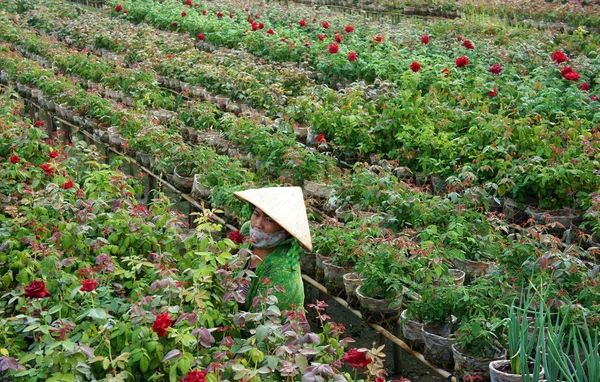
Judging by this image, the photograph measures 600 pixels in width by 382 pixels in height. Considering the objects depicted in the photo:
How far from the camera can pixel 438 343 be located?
3764 millimetres

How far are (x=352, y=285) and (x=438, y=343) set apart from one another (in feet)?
2.35

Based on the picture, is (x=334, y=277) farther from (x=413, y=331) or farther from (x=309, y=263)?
(x=413, y=331)

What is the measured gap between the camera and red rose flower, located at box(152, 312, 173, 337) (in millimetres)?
2656

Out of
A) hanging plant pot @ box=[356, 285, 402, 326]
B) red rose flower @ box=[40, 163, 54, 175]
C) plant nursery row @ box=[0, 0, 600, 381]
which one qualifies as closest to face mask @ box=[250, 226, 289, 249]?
plant nursery row @ box=[0, 0, 600, 381]

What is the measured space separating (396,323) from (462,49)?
5.43m

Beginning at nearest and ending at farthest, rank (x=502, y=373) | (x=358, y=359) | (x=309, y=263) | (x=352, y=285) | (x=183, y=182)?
(x=358, y=359) → (x=502, y=373) → (x=352, y=285) → (x=309, y=263) → (x=183, y=182)

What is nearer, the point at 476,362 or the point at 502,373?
the point at 502,373

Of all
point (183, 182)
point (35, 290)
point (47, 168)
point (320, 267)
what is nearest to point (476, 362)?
point (320, 267)

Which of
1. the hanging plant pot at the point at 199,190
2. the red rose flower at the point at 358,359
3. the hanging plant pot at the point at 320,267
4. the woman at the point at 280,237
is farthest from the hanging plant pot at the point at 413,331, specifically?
the hanging plant pot at the point at 199,190

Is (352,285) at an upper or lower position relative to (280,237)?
lower

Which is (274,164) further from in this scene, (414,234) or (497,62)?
(497,62)

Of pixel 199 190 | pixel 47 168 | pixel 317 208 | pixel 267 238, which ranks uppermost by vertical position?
pixel 47 168

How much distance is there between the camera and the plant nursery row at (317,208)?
9.36 ft

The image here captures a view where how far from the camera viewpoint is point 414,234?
4617 mm
